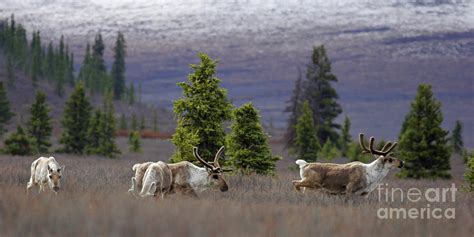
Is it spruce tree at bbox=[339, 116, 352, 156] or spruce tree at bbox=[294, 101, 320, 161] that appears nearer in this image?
spruce tree at bbox=[294, 101, 320, 161]

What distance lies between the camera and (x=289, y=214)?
9.67 meters

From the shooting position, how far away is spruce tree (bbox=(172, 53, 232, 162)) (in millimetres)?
21531

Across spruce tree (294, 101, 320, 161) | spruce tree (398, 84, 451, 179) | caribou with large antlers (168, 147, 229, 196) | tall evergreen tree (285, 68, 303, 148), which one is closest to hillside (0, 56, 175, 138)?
→ tall evergreen tree (285, 68, 303, 148)

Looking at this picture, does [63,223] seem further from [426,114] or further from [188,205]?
[426,114]

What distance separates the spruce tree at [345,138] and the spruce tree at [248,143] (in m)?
39.0

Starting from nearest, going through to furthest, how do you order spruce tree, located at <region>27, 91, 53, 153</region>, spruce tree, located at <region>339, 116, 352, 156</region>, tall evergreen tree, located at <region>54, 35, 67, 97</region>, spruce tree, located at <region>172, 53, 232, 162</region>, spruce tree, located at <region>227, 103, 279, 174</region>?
spruce tree, located at <region>172, 53, 232, 162</region>
spruce tree, located at <region>227, 103, 279, 174</region>
spruce tree, located at <region>27, 91, 53, 153</region>
spruce tree, located at <region>339, 116, 352, 156</region>
tall evergreen tree, located at <region>54, 35, 67, 97</region>

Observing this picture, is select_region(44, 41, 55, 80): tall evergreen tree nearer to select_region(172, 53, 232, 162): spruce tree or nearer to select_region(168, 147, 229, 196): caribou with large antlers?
select_region(172, 53, 232, 162): spruce tree

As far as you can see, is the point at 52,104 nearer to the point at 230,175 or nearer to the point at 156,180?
the point at 230,175

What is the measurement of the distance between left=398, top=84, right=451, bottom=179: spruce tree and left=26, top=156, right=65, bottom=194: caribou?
21403 mm

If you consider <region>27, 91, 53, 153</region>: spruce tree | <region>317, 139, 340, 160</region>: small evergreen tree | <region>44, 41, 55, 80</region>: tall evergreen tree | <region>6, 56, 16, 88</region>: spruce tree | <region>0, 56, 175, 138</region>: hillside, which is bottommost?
<region>317, 139, 340, 160</region>: small evergreen tree

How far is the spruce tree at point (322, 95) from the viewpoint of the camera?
57500 millimetres

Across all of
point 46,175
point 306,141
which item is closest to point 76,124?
point 306,141

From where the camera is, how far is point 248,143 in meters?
22.6

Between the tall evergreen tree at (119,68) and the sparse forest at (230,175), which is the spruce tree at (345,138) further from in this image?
the tall evergreen tree at (119,68)
